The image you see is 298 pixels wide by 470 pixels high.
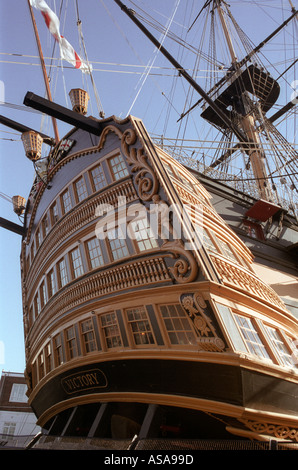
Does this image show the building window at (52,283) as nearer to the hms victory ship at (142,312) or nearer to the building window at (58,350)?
the hms victory ship at (142,312)

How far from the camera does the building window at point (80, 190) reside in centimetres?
1327

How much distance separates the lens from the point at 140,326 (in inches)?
389

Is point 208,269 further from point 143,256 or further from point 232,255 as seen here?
Answer: point 232,255

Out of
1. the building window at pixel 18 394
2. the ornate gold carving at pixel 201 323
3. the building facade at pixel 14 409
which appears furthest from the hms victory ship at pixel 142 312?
the building window at pixel 18 394

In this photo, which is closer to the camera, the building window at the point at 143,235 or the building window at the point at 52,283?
the building window at the point at 143,235

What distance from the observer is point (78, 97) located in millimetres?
14555

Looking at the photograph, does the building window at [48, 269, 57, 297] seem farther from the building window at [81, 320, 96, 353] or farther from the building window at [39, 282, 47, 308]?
the building window at [81, 320, 96, 353]

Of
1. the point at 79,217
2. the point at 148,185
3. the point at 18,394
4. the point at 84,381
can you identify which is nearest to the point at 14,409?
the point at 18,394

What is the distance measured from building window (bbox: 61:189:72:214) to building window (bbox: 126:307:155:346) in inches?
225

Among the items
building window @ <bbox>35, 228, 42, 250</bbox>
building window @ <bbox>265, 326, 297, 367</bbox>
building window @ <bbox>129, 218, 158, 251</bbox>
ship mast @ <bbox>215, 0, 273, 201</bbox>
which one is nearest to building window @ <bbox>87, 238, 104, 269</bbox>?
building window @ <bbox>129, 218, 158, 251</bbox>

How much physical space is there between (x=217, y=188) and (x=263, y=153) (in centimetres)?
1061

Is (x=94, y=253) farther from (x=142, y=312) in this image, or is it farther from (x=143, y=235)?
(x=142, y=312)

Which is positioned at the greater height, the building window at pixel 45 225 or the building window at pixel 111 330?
the building window at pixel 45 225

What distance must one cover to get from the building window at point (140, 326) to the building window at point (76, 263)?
9.94 ft
